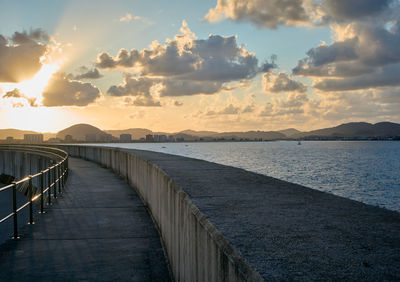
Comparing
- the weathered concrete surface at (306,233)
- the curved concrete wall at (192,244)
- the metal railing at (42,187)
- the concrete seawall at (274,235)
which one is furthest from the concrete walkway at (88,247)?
the weathered concrete surface at (306,233)

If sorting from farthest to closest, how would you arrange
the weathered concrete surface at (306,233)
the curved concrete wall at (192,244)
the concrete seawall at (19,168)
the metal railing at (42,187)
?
the concrete seawall at (19,168)
the metal railing at (42,187)
the curved concrete wall at (192,244)
the weathered concrete surface at (306,233)

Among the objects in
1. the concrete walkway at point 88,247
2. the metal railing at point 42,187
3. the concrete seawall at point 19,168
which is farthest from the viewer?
the concrete seawall at point 19,168

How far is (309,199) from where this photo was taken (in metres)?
5.16

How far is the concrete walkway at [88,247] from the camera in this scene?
224 inches

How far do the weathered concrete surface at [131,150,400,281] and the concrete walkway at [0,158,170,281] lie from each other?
5.55 ft

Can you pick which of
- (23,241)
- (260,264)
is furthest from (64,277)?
(260,264)

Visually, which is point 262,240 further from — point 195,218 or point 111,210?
point 111,210

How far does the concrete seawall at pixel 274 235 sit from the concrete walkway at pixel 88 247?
0.72 meters

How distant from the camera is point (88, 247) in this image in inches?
270

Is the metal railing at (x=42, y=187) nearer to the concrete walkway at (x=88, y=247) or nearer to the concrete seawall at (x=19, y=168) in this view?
the concrete walkway at (x=88, y=247)

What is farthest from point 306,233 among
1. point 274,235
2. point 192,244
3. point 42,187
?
point 42,187

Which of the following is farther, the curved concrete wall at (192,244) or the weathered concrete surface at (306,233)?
the curved concrete wall at (192,244)

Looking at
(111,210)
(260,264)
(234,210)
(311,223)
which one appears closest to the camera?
(260,264)

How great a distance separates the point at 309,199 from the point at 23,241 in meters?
5.44
